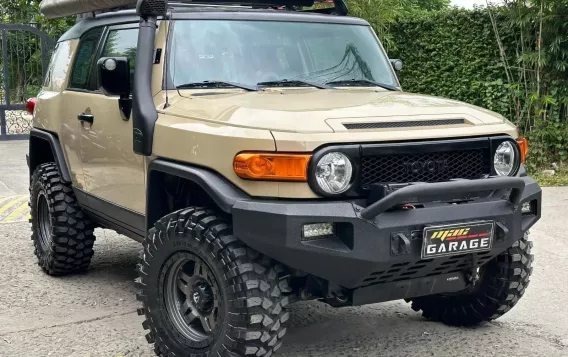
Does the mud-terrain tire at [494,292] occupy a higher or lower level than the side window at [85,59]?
lower

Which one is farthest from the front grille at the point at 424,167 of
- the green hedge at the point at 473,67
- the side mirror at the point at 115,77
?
the green hedge at the point at 473,67

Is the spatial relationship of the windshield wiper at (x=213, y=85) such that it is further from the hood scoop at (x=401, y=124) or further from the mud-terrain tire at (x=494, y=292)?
the mud-terrain tire at (x=494, y=292)

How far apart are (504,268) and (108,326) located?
97.9 inches

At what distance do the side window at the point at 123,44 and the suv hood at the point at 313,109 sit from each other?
785mm

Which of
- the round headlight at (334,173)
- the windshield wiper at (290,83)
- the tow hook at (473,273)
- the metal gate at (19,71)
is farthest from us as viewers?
the metal gate at (19,71)

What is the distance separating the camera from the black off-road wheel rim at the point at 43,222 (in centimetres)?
632

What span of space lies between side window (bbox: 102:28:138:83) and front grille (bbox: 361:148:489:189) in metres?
1.87

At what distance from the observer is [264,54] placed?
4.79m

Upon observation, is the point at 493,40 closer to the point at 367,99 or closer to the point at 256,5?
the point at 256,5

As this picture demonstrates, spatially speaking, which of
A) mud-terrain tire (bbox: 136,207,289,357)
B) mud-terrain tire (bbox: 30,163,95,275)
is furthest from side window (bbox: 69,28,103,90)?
mud-terrain tire (bbox: 136,207,289,357)

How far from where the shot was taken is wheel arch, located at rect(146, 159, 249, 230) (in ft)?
12.1

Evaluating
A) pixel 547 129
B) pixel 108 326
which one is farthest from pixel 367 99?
pixel 547 129

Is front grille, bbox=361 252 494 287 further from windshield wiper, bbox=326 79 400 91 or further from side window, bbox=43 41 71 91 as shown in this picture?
side window, bbox=43 41 71 91

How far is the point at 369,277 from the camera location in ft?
12.2
